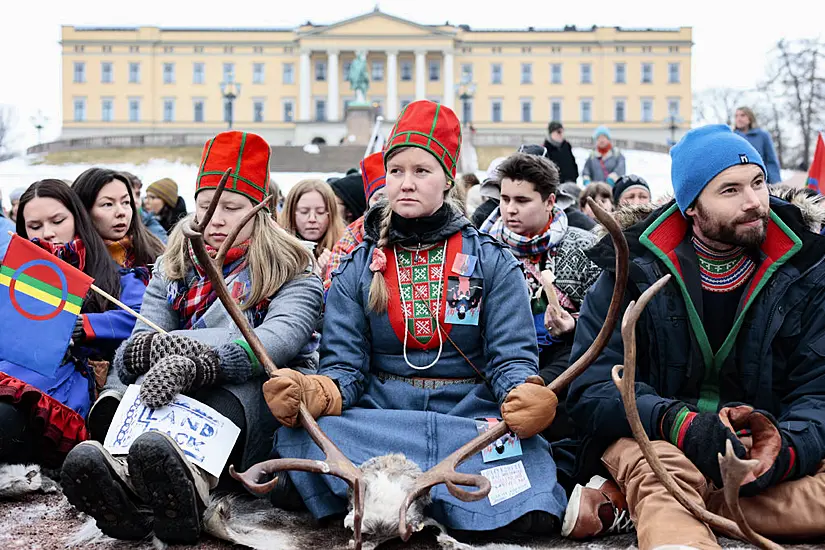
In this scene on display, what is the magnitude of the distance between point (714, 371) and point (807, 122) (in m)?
43.6

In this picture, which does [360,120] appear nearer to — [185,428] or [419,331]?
[419,331]

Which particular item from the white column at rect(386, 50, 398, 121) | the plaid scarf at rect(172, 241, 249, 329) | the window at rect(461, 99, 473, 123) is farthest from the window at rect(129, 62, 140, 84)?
the plaid scarf at rect(172, 241, 249, 329)

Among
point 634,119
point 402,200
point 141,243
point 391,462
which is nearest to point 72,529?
point 391,462

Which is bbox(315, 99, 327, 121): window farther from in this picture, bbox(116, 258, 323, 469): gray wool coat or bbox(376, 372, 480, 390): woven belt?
bbox(376, 372, 480, 390): woven belt

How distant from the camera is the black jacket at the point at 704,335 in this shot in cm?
330

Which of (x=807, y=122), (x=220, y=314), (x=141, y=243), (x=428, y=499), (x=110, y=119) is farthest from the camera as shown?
(x=110, y=119)

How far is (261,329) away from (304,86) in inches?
2647

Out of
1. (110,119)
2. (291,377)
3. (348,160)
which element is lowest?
(291,377)

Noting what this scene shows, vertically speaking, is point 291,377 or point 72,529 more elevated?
point 291,377

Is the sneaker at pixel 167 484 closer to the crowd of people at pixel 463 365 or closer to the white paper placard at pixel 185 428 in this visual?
the crowd of people at pixel 463 365

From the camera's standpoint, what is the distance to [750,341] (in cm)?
331

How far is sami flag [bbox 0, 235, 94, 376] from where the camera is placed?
396cm

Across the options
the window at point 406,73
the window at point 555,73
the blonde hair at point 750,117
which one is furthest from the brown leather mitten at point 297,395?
the window at point 555,73

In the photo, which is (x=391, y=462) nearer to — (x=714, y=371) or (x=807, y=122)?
(x=714, y=371)
